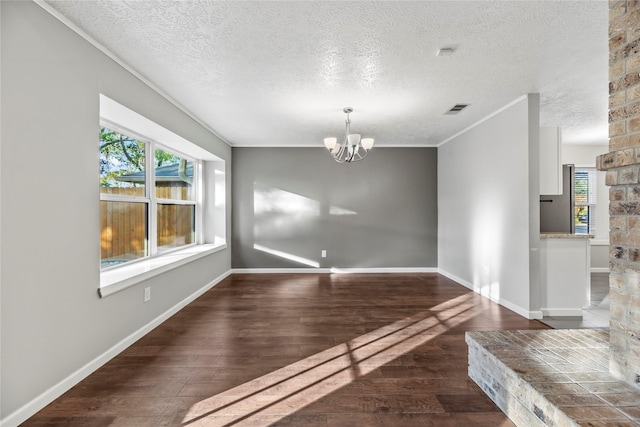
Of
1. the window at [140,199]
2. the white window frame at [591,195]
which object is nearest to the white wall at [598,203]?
the white window frame at [591,195]

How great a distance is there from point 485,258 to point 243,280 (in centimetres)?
374

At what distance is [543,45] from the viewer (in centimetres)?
226

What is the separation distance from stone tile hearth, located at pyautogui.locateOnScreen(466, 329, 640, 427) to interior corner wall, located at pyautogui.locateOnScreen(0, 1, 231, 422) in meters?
2.67

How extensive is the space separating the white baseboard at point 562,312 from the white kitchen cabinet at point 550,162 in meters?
1.28

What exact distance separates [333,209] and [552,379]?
4.38 meters

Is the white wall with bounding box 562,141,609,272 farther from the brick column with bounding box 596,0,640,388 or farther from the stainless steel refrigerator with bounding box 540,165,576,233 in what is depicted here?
the brick column with bounding box 596,0,640,388

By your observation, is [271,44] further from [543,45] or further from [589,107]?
[589,107]

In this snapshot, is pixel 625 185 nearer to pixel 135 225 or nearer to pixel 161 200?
pixel 135 225

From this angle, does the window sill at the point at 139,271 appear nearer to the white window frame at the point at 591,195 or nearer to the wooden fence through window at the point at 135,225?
the wooden fence through window at the point at 135,225

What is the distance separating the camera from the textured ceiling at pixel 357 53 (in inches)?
74.0

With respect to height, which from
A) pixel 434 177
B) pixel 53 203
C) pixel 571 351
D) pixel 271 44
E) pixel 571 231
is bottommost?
pixel 571 351

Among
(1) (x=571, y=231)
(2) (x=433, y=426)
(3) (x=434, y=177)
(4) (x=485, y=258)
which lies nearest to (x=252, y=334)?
(2) (x=433, y=426)

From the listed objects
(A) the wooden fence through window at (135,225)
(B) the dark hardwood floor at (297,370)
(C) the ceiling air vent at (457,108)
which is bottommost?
(B) the dark hardwood floor at (297,370)

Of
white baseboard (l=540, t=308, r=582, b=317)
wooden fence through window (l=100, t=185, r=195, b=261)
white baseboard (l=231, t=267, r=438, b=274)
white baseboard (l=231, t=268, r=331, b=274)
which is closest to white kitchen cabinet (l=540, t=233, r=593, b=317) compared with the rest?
white baseboard (l=540, t=308, r=582, b=317)
